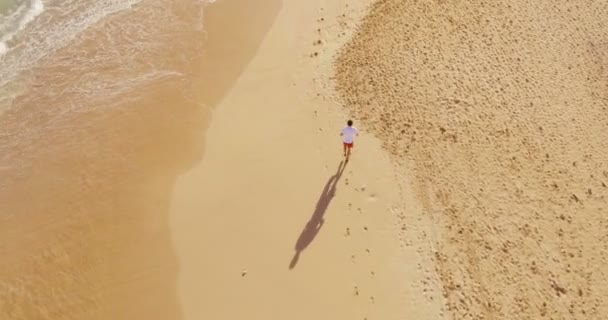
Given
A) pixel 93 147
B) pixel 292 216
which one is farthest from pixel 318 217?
pixel 93 147

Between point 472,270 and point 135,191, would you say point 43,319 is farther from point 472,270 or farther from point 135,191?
point 472,270

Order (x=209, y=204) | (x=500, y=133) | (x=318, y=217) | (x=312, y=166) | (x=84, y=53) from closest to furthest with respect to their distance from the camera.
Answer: (x=318, y=217) < (x=209, y=204) < (x=312, y=166) < (x=500, y=133) < (x=84, y=53)

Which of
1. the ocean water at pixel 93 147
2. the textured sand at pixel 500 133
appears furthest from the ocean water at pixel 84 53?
the textured sand at pixel 500 133

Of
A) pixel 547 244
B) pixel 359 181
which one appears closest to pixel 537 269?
pixel 547 244

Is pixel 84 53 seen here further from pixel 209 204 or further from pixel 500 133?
pixel 500 133

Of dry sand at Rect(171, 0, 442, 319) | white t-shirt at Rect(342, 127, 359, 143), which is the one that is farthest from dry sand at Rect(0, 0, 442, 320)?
white t-shirt at Rect(342, 127, 359, 143)
